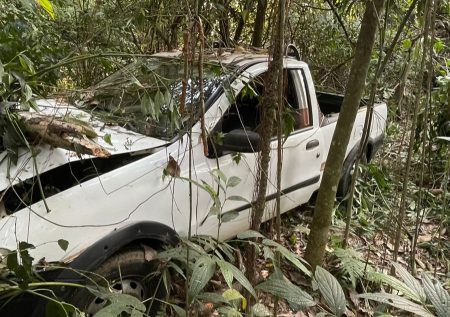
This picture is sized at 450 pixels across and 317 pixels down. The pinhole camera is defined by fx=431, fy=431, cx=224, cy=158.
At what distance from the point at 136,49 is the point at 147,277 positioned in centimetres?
402

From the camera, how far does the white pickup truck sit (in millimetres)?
1998

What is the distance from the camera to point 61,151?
2.23 m

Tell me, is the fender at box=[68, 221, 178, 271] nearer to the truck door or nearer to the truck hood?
the truck hood

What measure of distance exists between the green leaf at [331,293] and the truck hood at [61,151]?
133cm

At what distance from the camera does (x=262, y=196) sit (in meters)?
2.28

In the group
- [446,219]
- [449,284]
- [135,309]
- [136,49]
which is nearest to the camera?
[135,309]

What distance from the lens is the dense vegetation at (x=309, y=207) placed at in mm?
1518

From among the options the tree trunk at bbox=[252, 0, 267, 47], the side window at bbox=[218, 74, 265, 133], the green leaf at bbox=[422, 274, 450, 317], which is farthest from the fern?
the tree trunk at bbox=[252, 0, 267, 47]

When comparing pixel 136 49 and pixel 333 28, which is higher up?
pixel 333 28

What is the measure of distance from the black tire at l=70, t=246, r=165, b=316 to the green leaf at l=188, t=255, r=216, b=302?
30.8 inches

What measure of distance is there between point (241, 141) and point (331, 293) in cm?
147

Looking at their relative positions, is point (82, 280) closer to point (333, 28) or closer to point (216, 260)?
point (216, 260)

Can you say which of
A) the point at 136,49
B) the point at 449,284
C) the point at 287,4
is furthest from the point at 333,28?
the point at 287,4

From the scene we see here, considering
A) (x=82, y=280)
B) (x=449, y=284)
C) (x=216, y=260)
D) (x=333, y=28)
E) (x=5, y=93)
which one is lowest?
(x=449, y=284)
